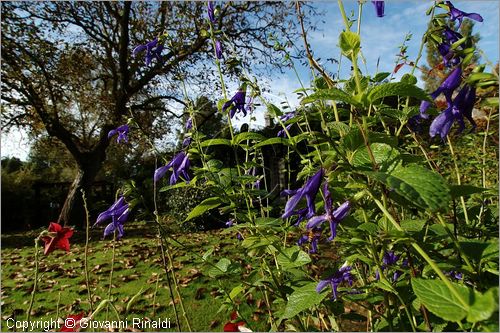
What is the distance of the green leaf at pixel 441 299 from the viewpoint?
58 cm

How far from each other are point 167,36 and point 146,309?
2.81 m

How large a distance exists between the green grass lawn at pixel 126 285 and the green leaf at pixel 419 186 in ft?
2.50

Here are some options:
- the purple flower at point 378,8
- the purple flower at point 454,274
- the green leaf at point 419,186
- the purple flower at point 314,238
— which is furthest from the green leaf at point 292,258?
the purple flower at point 378,8

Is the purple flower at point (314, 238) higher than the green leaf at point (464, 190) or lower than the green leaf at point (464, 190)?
lower

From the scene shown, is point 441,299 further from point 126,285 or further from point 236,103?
point 126,285

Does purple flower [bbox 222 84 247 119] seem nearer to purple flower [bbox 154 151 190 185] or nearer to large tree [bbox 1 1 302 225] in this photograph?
purple flower [bbox 154 151 190 185]

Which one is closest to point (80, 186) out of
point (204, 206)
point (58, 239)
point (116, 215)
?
point (58, 239)

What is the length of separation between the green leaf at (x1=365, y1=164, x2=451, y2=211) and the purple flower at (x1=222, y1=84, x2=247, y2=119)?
0.79 m

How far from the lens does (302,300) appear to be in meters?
0.91

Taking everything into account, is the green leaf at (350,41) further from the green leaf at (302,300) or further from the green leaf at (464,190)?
the green leaf at (302,300)

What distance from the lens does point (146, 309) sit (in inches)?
143

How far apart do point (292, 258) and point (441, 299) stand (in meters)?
0.52

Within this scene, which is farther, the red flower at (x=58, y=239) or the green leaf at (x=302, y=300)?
the red flower at (x=58, y=239)

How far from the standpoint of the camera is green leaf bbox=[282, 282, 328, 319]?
0.86 metres
